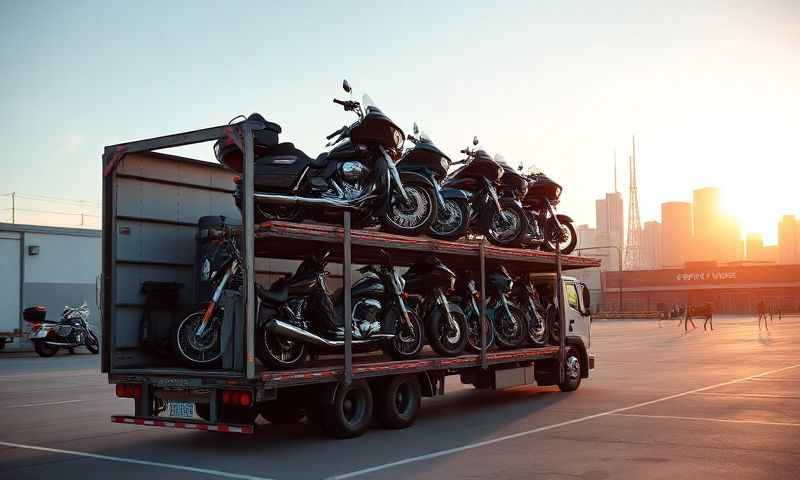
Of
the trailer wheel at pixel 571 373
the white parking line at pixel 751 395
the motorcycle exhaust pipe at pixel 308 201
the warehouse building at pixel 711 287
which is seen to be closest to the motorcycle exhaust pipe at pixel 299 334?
the motorcycle exhaust pipe at pixel 308 201

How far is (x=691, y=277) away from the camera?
9256 centimetres

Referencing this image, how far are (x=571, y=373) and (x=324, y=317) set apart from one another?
610 centimetres

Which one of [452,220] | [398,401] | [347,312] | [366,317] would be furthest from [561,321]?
[347,312]

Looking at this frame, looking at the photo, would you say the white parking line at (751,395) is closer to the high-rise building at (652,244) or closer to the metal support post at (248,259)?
the metal support post at (248,259)

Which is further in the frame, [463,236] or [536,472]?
[463,236]

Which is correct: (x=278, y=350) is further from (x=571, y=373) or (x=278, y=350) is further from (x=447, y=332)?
(x=571, y=373)

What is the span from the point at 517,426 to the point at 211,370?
3.80 m

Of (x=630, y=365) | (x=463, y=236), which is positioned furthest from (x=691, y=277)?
(x=463, y=236)

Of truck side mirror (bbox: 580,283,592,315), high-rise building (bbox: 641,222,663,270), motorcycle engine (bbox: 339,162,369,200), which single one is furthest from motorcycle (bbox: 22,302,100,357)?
high-rise building (bbox: 641,222,663,270)

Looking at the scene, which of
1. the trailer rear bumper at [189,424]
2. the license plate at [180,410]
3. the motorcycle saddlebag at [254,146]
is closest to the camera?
the trailer rear bumper at [189,424]

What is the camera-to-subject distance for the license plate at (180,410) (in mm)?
8195

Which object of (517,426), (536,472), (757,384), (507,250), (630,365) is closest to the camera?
(536,472)

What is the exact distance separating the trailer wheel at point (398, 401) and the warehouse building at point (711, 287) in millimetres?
79983

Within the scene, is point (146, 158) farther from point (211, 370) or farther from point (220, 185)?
point (211, 370)
